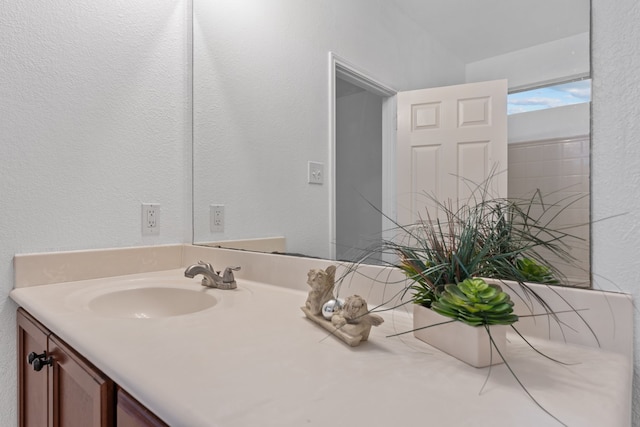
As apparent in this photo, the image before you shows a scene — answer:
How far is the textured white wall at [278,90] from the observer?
1.01 metres

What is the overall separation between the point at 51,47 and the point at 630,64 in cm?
147

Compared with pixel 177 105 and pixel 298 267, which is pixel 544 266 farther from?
pixel 177 105

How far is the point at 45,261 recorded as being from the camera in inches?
44.7

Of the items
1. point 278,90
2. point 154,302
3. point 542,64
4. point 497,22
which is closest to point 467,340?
point 542,64

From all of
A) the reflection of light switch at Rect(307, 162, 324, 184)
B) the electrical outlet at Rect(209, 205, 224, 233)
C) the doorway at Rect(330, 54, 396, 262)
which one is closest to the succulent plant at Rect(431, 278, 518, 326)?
the doorway at Rect(330, 54, 396, 262)

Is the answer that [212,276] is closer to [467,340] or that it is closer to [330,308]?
[330,308]

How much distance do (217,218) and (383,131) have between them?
0.85 m

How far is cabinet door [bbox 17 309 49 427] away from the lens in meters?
0.90

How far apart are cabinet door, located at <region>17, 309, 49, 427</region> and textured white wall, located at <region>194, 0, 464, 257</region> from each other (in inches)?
24.8

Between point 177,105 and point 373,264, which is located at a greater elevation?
point 177,105

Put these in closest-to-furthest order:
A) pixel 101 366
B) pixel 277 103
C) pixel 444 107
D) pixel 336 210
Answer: pixel 101 366
pixel 444 107
pixel 336 210
pixel 277 103

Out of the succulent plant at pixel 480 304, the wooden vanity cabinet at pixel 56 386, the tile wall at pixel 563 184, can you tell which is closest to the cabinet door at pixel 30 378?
the wooden vanity cabinet at pixel 56 386

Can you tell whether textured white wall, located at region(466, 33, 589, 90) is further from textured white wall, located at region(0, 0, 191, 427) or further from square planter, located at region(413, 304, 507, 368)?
textured white wall, located at region(0, 0, 191, 427)

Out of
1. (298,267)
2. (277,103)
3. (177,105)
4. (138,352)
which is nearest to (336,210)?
(298,267)
